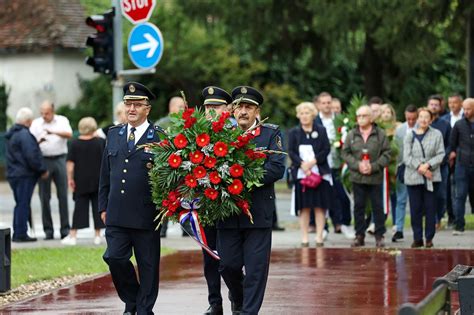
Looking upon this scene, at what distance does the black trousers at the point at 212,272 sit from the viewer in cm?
1124

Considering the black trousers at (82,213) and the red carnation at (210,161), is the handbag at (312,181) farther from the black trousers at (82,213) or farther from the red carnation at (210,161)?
the red carnation at (210,161)

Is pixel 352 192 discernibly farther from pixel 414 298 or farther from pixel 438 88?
pixel 438 88

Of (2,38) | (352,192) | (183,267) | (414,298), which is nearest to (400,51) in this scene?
(352,192)

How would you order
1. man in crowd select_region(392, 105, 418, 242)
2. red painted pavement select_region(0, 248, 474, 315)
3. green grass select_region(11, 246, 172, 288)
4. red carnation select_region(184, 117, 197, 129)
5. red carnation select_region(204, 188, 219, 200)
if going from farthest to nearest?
man in crowd select_region(392, 105, 418, 242)
green grass select_region(11, 246, 172, 288)
red painted pavement select_region(0, 248, 474, 315)
red carnation select_region(184, 117, 197, 129)
red carnation select_region(204, 188, 219, 200)

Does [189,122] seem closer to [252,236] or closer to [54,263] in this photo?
[252,236]

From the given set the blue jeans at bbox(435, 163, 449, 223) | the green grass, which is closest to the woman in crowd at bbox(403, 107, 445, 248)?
the blue jeans at bbox(435, 163, 449, 223)

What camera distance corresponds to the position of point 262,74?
143 ft

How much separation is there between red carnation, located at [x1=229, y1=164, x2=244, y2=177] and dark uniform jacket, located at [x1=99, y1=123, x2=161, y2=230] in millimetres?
925

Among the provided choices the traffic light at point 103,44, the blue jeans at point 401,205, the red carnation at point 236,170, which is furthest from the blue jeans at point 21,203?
the red carnation at point 236,170

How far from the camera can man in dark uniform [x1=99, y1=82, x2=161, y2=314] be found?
10781 mm

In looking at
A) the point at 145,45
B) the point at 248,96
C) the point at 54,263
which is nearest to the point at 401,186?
the point at 145,45

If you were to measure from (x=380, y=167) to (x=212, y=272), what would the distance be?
6.06 meters

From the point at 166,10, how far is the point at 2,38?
27.4 feet

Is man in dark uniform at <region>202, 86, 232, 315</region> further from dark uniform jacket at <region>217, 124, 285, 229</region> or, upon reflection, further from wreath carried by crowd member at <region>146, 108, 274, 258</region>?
wreath carried by crowd member at <region>146, 108, 274, 258</region>
